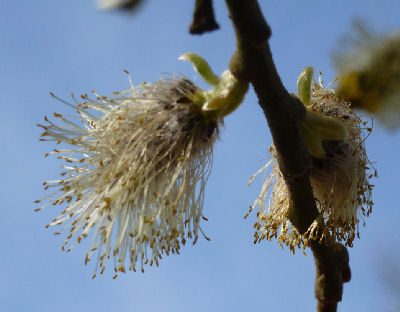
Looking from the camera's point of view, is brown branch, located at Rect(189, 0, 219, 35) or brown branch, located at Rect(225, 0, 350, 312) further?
brown branch, located at Rect(225, 0, 350, 312)

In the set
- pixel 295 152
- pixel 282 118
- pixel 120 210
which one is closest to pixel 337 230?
pixel 295 152

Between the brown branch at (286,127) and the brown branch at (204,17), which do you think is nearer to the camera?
the brown branch at (204,17)

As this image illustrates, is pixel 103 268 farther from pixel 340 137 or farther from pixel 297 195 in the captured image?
pixel 340 137

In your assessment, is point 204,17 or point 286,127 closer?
point 204,17
